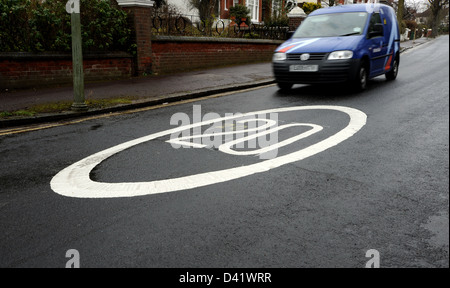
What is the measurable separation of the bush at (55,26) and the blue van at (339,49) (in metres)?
4.99

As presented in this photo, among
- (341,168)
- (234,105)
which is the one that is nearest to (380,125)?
(341,168)

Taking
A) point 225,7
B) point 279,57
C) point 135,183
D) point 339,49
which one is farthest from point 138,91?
point 225,7

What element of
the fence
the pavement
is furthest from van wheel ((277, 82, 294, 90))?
the fence

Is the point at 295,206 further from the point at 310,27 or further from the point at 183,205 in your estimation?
the point at 310,27

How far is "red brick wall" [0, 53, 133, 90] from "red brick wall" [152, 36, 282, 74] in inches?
53.3

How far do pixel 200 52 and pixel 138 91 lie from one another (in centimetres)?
553

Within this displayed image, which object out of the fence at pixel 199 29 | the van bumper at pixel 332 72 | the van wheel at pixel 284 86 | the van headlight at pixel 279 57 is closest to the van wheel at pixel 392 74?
the van bumper at pixel 332 72

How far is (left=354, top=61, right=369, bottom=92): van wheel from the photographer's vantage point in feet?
31.5

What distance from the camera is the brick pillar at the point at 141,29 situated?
12.3m

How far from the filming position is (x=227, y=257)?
2.79 metres

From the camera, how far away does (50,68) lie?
420 inches

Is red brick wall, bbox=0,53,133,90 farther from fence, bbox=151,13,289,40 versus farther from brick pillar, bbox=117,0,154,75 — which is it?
fence, bbox=151,13,289,40

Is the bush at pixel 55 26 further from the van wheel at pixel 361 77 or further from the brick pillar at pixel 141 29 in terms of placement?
the van wheel at pixel 361 77

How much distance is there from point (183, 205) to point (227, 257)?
94 centimetres
